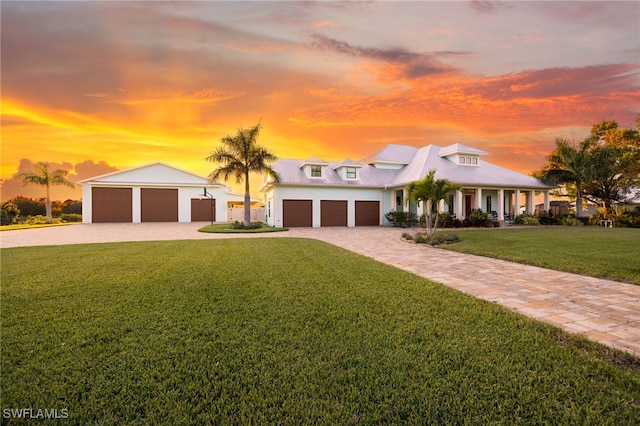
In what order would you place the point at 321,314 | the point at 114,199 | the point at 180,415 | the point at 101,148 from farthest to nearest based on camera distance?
1. the point at 114,199
2. the point at 101,148
3. the point at 321,314
4. the point at 180,415

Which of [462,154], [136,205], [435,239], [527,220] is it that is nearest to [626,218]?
[527,220]

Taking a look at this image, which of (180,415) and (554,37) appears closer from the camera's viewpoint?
(180,415)

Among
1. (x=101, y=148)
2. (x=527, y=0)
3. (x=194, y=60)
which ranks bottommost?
(x=101, y=148)

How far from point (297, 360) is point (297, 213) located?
19.8 m

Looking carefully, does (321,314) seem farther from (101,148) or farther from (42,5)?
(101,148)

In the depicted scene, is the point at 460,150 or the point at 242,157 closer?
the point at 242,157

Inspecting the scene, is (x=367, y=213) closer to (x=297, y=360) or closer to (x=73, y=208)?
(x=297, y=360)

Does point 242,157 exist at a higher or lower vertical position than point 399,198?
higher

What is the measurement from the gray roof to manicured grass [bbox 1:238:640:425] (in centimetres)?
1756

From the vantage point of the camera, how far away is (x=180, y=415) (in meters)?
2.05

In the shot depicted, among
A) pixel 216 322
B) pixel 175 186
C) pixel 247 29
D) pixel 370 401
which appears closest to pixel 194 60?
pixel 247 29

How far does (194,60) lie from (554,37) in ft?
44.8

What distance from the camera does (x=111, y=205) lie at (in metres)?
26.1

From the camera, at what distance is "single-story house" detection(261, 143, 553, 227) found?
2220cm
